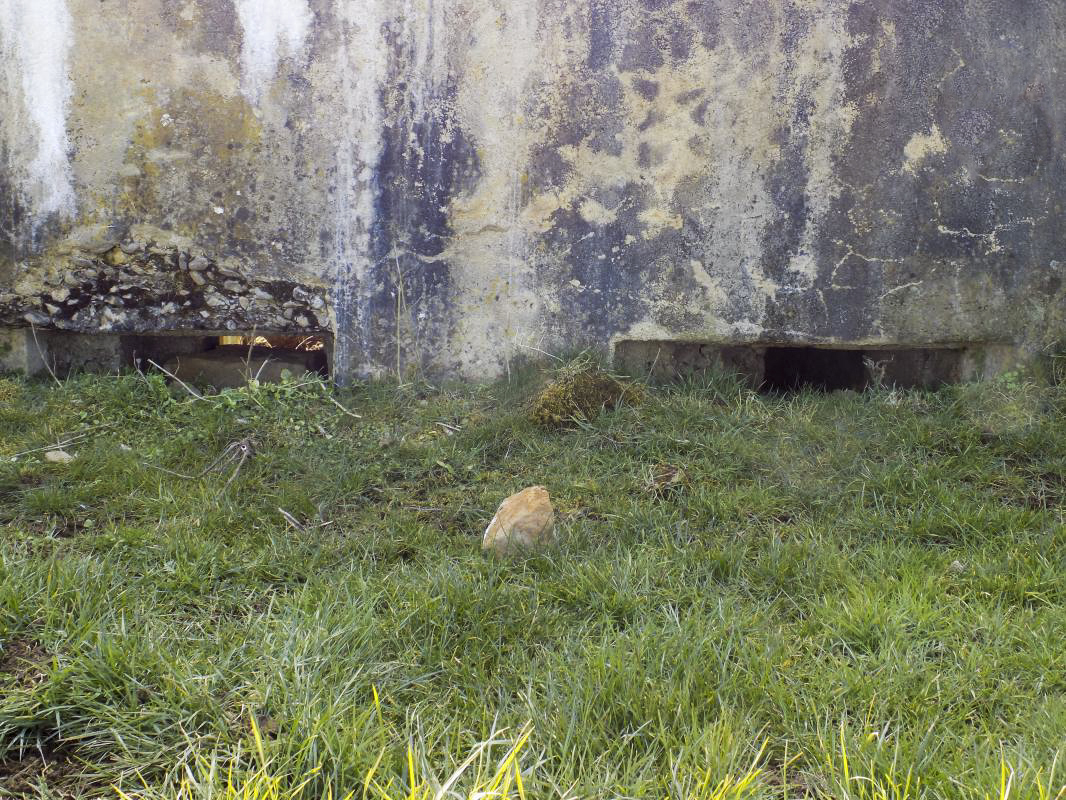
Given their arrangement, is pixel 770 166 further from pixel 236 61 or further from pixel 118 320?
Answer: pixel 118 320

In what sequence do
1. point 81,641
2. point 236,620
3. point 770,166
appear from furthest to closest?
point 770,166 < point 236,620 < point 81,641

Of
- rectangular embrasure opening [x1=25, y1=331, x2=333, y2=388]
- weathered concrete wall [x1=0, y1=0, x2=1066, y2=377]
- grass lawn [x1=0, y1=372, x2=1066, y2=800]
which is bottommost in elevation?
grass lawn [x1=0, y1=372, x2=1066, y2=800]

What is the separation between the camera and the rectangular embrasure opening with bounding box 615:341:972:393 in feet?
12.6

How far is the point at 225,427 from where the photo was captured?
3.40 m

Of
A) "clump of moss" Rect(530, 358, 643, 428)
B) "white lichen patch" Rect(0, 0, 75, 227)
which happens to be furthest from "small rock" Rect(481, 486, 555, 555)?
"white lichen patch" Rect(0, 0, 75, 227)

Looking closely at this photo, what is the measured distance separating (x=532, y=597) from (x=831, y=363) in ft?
8.71

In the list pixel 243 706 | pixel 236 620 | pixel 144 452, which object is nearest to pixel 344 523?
pixel 236 620

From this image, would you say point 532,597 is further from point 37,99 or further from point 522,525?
point 37,99

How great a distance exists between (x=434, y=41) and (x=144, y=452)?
2.12 meters

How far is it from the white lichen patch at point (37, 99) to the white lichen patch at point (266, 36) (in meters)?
0.78

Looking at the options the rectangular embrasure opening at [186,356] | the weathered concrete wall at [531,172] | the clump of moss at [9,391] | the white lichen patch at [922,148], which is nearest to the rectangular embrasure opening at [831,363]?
the weathered concrete wall at [531,172]

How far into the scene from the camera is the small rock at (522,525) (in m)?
2.52

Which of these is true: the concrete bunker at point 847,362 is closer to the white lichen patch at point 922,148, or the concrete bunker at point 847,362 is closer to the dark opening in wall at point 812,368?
the dark opening in wall at point 812,368

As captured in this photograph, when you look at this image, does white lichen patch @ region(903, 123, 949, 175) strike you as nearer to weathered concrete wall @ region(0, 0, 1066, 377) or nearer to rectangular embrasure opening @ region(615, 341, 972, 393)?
weathered concrete wall @ region(0, 0, 1066, 377)
